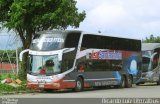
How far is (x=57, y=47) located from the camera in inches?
1213

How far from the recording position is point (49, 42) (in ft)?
102

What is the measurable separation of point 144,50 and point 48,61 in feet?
51.8

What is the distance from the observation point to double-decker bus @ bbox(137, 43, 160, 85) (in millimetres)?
44094

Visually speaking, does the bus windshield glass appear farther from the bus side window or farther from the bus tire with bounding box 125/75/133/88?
the bus tire with bounding box 125/75/133/88

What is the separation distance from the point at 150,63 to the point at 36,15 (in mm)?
12910

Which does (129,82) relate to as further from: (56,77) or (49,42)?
(49,42)

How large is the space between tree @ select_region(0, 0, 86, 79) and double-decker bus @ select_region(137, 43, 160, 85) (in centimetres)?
925

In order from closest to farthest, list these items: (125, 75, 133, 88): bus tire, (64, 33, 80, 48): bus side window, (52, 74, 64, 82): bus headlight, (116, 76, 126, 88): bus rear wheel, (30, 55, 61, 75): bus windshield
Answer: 1. (52, 74, 64, 82): bus headlight
2. (30, 55, 61, 75): bus windshield
3. (64, 33, 80, 48): bus side window
4. (116, 76, 126, 88): bus rear wheel
5. (125, 75, 133, 88): bus tire

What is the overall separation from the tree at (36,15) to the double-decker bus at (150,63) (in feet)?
30.4

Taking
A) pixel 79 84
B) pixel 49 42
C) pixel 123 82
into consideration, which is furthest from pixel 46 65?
pixel 123 82

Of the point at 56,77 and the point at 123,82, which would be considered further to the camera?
the point at 123,82

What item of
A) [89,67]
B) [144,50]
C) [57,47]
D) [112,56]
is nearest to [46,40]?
[57,47]

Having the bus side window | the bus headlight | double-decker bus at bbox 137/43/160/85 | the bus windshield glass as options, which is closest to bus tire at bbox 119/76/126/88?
double-decker bus at bbox 137/43/160/85

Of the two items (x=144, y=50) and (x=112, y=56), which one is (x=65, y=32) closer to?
(x=112, y=56)
